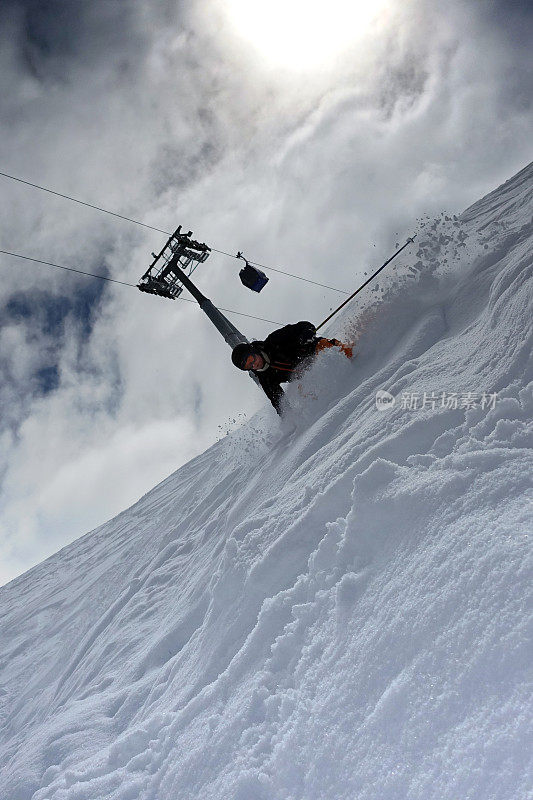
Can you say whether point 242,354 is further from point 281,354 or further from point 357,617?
point 357,617

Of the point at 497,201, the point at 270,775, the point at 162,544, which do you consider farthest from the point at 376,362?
the point at 497,201

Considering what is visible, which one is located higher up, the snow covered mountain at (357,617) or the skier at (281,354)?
the skier at (281,354)

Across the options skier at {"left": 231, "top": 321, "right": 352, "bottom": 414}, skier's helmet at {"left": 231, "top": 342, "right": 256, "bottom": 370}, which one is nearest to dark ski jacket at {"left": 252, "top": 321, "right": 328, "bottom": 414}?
skier at {"left": 231, "top": 321, "right": 352, "bottom": 414}

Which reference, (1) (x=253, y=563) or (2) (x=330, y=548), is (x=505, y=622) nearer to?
(2) (x=330, y=548)

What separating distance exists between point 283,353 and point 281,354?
41 millimetres

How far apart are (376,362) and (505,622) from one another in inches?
198

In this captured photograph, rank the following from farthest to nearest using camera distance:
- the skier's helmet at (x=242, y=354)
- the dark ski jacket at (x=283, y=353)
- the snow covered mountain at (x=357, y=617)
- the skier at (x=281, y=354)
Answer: the dark ski jacket at (x=283, y=353)
the skier at (x=281, y=354)
the skier's helmet at (x=242, y=354)
the snow covered mountain at (x=357, y=617)

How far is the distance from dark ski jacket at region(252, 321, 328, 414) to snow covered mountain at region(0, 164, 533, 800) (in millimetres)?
1092

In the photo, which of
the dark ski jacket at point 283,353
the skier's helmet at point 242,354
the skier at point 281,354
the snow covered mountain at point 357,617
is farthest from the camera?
the dark ski jacket at point 283,353

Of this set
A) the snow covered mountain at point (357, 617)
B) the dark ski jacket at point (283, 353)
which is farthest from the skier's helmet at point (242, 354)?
the snow covered mountain at point (357, 617)

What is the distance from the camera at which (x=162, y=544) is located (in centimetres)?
837

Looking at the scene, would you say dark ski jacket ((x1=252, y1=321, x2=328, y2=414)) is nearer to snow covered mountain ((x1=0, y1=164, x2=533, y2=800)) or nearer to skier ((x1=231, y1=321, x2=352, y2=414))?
skier ((x1=231, y1=321, x2=352, y2=414))

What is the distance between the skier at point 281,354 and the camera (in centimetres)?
827

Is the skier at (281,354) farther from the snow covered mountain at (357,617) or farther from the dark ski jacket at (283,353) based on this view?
the snow covered mountain at (357,617)
